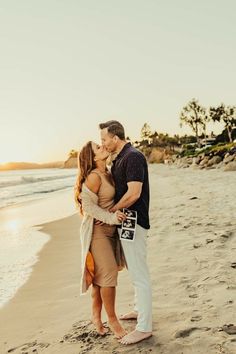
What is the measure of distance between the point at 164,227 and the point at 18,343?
19.2 ft

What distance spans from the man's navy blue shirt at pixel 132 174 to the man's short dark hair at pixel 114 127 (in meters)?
0.13

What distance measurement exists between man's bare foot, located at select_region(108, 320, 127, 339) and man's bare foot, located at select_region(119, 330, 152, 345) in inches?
3.0

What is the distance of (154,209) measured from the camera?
13703mm

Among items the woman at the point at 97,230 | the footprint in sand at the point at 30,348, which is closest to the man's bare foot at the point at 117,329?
the woman at the point at 97,230

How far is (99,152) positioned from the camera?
4.27 metres

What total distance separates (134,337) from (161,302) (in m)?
0.99

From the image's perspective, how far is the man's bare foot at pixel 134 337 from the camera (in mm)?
4177

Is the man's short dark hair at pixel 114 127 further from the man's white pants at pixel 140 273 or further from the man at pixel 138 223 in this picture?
the man's white pants at pixel 140 273

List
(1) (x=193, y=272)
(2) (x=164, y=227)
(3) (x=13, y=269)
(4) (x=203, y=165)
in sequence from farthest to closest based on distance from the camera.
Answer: (4) (x=203, y=165)
(2) (x=164, y=227)
(3) (x=13, y=269)
(1) (x=193, y=272)

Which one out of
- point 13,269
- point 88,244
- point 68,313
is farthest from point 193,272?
point 13,269

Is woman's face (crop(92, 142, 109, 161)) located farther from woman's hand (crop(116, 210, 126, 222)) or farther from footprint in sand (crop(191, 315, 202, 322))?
footprint in sand (crop(191, 315, 202, 322))

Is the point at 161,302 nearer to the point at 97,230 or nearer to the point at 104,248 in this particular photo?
the point at 104,248

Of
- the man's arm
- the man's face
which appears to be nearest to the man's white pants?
the man's arm

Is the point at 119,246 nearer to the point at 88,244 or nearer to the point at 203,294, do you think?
the point at 88,244
